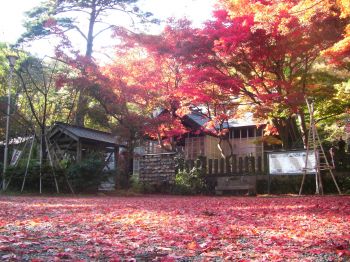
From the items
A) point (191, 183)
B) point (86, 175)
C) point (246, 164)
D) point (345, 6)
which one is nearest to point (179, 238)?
point (345, 6)

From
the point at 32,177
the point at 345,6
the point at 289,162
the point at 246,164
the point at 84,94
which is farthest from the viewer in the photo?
the point at 84,94

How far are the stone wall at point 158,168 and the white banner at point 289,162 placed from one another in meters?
4.27

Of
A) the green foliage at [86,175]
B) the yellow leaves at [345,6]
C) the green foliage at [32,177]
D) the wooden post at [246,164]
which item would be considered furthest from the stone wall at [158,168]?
the yellow leaves at [345,6]

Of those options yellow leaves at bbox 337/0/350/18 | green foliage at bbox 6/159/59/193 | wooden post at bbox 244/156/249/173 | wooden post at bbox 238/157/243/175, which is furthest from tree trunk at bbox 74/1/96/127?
yellow leaves at bbox 337/0/350/18

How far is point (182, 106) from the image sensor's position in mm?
17094

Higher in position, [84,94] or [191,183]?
[84,94]

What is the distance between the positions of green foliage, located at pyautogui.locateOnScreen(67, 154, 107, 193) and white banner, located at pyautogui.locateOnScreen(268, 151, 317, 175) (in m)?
6.57

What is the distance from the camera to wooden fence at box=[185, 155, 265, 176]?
14.6 metres

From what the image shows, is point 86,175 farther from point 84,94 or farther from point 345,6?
point 345,6

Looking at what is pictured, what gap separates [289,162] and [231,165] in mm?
2863

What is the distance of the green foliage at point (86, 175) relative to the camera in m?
15.1

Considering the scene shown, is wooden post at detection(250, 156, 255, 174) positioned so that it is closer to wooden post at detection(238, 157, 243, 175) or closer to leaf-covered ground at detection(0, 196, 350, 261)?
wooden post at detection(238, 157, 243, 175)

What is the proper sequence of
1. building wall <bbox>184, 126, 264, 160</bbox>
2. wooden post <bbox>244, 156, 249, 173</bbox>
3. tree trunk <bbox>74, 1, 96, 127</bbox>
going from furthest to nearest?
building wall <bbox>184, 126, 264, 160</bbox>
tree trunk <bbox>74, 1, 96, 127</bbox>
wooden post <bbox>244, 156, 249, 173</bbox>

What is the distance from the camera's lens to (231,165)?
591 inches
